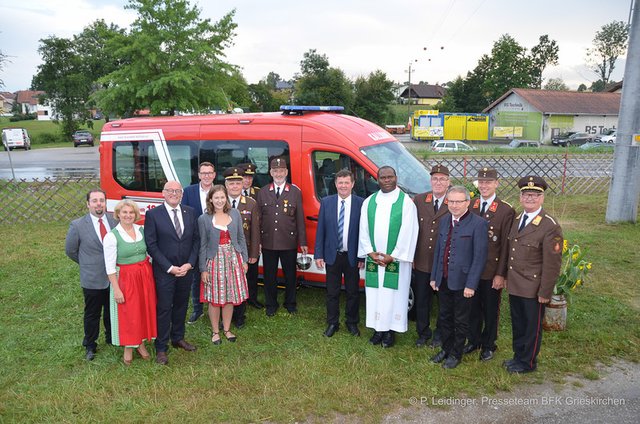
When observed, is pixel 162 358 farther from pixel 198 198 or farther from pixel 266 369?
pixel 198 198

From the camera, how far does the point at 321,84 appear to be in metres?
33.9

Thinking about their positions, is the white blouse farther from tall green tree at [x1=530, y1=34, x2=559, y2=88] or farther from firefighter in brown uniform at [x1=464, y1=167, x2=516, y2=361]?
tall green tree at [x1=530, y1=34, x2=559, y2=88]

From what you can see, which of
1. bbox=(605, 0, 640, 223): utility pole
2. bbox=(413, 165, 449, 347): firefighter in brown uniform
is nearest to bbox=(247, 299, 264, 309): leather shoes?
bbox=(413, 165, 449, 347): firefighter in brown uniform

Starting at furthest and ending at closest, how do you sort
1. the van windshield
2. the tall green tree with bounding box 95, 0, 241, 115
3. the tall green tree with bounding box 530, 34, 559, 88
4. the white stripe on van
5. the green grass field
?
the tall green tree with bounding box 530, 34, 559, 88 < the tall green tree with bounding box 95, 0, 241, 115 < the white stripe on van < the van windshield < the green grass field

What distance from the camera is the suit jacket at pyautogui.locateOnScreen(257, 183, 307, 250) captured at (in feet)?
18.0

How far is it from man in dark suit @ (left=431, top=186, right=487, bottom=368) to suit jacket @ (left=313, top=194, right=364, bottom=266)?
88 centimetres

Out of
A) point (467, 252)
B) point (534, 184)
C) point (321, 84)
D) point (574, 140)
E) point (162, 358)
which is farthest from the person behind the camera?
point (574, 140)

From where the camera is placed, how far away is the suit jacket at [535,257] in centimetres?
395

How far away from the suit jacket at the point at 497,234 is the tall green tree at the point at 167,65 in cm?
1166

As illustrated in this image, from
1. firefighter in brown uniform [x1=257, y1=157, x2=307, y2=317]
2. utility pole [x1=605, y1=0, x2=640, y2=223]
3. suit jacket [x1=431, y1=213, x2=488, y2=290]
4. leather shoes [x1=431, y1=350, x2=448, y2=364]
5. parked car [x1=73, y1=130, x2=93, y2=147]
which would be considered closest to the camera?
suit jacket [x1=431, y1=213, x2=488, y2=290]

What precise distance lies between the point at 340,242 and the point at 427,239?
898mm

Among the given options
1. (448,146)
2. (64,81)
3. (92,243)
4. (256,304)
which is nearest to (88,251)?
(92,243)

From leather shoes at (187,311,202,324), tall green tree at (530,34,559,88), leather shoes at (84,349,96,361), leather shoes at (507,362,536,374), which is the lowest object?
leather shoes at (84,349,96,361)

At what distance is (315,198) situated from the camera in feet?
18.9
